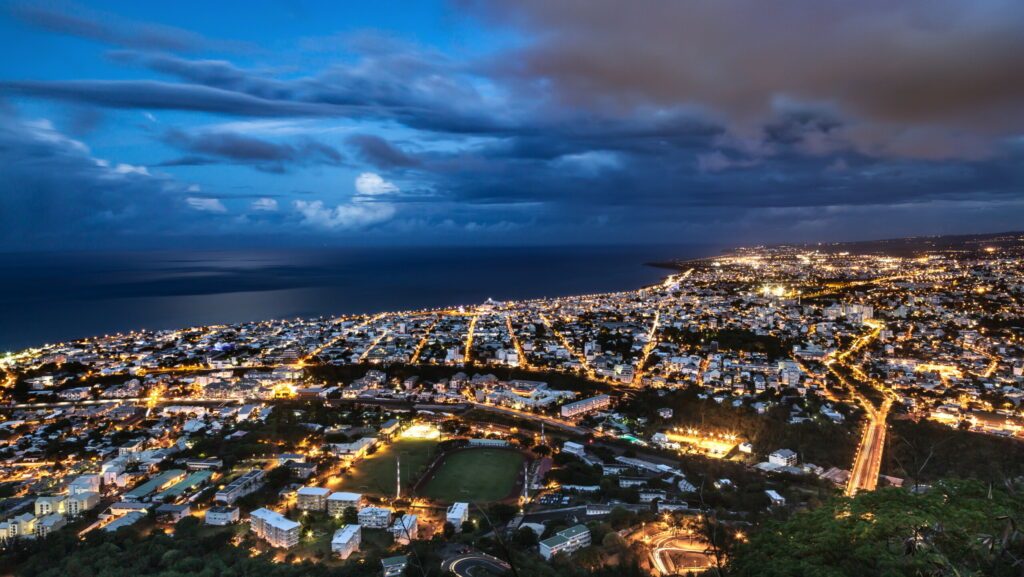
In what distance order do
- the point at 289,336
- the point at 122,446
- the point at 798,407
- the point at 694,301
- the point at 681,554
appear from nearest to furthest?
the point at 681,554 < the point at 122,446 < the point at 798,407 < the point at 289,336 < the point at 694,301

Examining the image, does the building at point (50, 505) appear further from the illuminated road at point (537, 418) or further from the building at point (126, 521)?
the illuminated road at point (537, 418)

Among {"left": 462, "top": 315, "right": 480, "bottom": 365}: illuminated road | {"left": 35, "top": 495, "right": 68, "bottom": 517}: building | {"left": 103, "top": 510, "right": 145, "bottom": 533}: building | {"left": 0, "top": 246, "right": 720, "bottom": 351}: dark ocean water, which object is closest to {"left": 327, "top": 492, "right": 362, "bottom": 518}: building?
{"left": 103, "top": 510, "right": 145, "bottom": 533}: building

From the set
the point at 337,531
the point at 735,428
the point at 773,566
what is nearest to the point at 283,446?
the point at 337,531

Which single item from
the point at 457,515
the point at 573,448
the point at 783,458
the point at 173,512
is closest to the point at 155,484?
the point at 173,512

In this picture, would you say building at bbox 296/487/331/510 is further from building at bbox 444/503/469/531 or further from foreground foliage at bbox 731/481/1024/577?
foreground foliage at bbox 731/481/1024/577

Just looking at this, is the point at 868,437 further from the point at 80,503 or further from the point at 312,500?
the point at 80,503

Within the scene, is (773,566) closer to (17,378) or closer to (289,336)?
(17,378)
